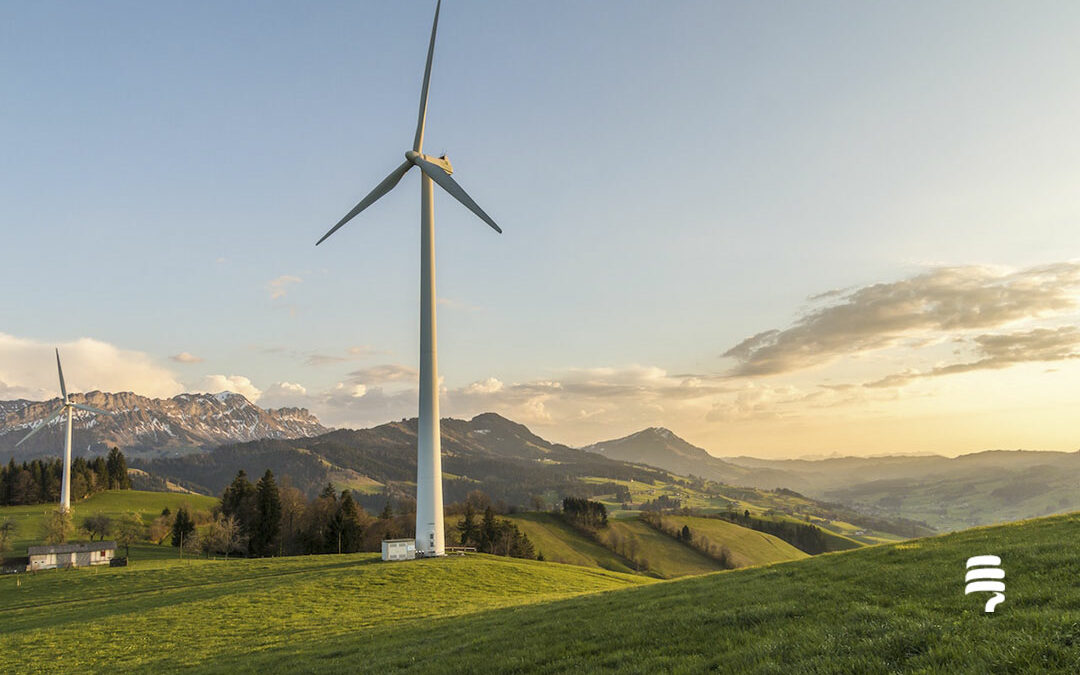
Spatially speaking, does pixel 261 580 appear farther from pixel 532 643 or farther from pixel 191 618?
pixel 532 643

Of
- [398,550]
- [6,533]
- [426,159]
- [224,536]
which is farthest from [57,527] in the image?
[426,159]

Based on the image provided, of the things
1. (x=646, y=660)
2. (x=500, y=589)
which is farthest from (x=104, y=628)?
(x=646, y=660)

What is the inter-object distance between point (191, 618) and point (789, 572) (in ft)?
133

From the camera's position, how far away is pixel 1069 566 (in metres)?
15.9

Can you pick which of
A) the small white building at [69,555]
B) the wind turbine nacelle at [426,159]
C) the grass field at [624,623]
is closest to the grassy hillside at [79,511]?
the small white building at [69,555]

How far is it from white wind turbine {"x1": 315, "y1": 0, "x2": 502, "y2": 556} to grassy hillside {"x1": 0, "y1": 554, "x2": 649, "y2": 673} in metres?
5.52

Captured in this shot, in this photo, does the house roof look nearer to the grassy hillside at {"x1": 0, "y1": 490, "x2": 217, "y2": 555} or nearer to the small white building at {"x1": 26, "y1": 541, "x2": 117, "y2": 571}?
the small white building at {"x1": 26, "y1": 541, "x2": 117, "y2": 571}

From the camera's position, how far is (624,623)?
21.1 m

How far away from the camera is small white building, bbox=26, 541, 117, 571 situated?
89012 mm

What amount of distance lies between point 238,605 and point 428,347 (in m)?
32.0

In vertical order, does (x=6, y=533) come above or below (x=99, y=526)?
above

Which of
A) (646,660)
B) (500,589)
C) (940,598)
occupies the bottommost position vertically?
(500,589)

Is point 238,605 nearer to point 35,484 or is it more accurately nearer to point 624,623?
point 624,623

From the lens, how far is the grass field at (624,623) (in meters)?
12.0
